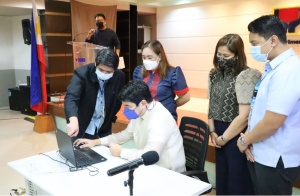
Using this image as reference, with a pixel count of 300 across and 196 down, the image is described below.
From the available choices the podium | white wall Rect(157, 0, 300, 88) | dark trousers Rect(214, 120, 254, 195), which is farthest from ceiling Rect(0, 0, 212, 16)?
dark trousers Rect(214, 120, 254, 195)

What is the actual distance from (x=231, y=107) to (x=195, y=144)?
0.35m

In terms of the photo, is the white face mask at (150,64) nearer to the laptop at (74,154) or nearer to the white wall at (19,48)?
the laptop at (74,154)

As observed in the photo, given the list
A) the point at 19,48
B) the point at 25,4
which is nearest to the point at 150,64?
the point at 25,4

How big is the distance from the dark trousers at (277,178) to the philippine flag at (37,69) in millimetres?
3847

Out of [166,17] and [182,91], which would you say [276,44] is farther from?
[166,17]

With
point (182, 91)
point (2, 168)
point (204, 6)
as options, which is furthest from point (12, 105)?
point (182, 91)

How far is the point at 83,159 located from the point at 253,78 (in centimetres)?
114

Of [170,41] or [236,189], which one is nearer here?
[236,189]

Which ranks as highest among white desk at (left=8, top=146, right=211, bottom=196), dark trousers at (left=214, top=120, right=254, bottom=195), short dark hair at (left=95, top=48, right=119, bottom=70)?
short dark hair at (left=95, top=48, right=119, bottom=70)

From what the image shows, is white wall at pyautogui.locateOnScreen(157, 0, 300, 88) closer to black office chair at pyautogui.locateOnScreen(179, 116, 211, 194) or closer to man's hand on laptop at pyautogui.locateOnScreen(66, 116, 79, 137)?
black office chair at pyautogui.locateOnScreen(179, 116, 211, 194)

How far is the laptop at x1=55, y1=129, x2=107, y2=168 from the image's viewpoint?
5.35ft

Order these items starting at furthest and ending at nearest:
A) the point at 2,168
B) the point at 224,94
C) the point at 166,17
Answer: the point at 166,17
the point at 2,168
the point at 224,94

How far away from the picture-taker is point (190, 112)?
4227 millimetres

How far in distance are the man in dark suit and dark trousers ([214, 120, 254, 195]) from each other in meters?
0.80
